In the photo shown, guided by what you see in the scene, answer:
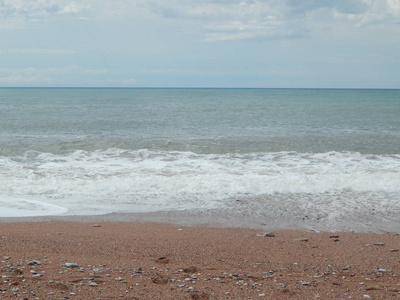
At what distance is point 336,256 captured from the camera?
7.00 meters

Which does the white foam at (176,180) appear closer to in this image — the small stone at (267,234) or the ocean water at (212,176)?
the ocean water at (212,176)

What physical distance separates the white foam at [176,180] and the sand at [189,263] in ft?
6.70

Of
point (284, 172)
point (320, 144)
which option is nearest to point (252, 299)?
point (284, 172)

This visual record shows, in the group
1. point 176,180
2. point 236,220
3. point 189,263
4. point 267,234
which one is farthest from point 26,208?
point 267,234

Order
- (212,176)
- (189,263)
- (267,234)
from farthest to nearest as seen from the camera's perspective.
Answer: (212,176) < (267,234) < (189,263)

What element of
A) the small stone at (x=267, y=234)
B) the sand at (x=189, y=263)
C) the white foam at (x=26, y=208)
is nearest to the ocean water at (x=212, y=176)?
the white foam at (x=26, y=208)

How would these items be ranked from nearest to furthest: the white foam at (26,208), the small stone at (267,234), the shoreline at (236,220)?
the small stone at (267,234) < the shoreline at (236,220) < the white foam at (26,208)

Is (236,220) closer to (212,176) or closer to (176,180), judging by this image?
(176,180)

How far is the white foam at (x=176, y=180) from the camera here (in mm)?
10883

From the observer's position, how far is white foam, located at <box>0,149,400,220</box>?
10883 millimetres

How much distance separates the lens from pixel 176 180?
13.0m

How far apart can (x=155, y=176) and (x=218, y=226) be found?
5125 millimetres

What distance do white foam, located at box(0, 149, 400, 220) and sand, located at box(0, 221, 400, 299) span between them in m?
2.04

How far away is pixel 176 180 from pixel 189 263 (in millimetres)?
6699
